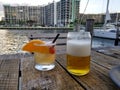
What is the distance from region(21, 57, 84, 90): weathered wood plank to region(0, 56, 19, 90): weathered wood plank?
32mm

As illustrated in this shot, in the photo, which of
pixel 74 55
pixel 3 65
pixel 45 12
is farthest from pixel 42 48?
pixel 45 12

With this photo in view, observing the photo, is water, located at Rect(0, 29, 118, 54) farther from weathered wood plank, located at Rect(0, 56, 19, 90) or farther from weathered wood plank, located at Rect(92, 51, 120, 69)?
weathered wood plank, located at Rect(0, 56, 19, 90)

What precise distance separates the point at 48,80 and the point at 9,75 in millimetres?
189

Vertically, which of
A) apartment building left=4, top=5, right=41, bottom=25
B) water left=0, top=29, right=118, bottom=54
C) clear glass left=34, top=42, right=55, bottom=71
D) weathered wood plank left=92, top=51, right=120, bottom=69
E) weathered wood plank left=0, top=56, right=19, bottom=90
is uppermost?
apartment building left=4, top=5, right=41, bottom=25

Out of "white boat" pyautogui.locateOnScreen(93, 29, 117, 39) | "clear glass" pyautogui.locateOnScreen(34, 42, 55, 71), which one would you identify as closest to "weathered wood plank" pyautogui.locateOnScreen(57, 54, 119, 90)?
"clear glass" pyautogui.locateOnScreen(34, 42, 55, 71)

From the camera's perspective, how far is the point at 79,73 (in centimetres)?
67

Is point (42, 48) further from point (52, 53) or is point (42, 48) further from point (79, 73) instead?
point (79, 73)

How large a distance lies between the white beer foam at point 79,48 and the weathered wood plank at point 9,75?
253mm

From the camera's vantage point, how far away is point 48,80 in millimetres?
633

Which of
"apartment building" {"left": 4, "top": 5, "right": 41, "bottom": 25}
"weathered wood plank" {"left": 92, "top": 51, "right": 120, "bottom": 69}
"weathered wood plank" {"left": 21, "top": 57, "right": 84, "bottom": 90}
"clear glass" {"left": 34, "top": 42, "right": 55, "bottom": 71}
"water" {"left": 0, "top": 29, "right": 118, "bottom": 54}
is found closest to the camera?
"weathered wood plank" {"left": 21, "top": 57, "right": 84, "bottom": 90}

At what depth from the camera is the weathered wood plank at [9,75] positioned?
0.59 m

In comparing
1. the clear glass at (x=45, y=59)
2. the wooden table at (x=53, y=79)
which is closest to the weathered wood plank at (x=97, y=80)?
the wooden table at (x=53, y=79)

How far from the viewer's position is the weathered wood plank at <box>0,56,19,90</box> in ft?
1.94

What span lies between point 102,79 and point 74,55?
0.48ft
